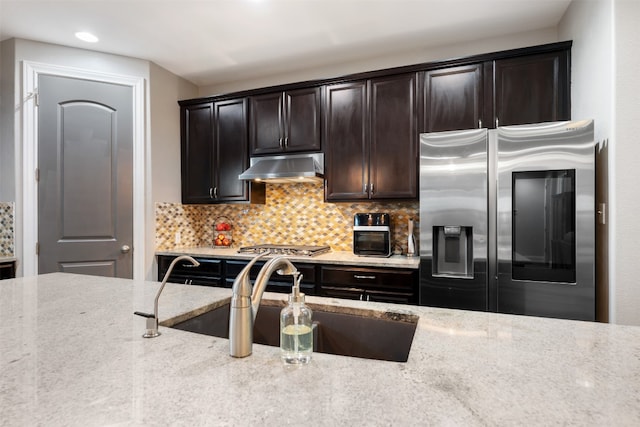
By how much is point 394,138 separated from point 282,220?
1.47 m

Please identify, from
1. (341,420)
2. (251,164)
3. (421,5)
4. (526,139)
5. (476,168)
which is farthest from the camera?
(251,164)

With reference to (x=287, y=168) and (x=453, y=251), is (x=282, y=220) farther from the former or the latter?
(x=453, y=251)

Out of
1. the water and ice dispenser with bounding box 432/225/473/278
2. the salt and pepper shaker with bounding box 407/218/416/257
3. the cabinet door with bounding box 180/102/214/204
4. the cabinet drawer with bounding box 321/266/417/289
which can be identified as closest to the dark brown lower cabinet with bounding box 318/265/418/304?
the cabinet drawer with bounding box 321/266/417/289

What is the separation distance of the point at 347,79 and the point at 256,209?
1652 millimetres

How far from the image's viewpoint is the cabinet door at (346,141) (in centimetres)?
294

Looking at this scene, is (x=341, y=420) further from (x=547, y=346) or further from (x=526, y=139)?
(x=526, y=139)

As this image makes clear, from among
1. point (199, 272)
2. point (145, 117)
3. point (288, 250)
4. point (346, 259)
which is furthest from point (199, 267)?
point (145, 117)

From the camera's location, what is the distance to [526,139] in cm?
206

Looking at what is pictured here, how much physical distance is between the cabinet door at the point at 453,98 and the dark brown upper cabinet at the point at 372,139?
0.12 meters

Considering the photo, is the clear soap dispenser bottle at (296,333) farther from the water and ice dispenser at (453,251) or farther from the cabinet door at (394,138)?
the cabinet door at (394,138)

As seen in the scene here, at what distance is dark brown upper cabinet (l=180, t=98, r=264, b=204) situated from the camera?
3404mm

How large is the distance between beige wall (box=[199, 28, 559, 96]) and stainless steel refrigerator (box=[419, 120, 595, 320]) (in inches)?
46.2

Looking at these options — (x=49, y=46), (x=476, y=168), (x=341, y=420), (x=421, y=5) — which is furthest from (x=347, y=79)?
(x=341, y=420)

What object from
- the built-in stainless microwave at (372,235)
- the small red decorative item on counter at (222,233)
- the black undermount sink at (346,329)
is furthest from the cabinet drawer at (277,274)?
the black undermount sink at (346,329)
